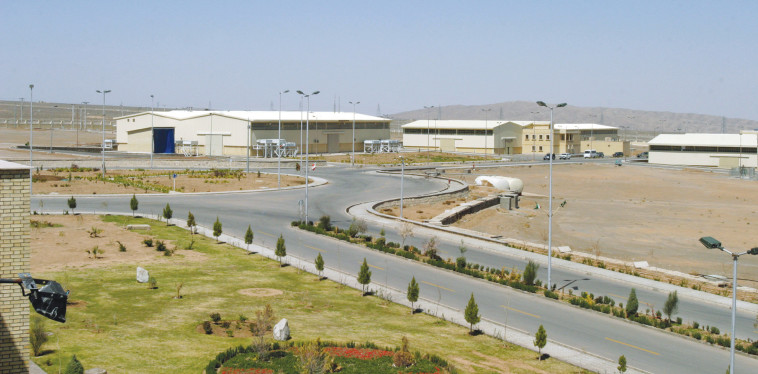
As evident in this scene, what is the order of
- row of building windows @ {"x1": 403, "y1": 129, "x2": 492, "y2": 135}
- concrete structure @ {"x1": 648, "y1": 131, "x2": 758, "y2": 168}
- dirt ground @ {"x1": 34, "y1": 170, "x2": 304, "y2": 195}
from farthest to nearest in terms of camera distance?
1. row of building windows @ {"x1": 403, "y1": 129, "x2": 492, "y2": 135}
2. concrete structure @ {"x1": 648, "y1": 131, "x2": 758, "y2": 168}
3. dirt ground @ {"x1": 34, "y1": 170, "x2": 304, "y2": 195}

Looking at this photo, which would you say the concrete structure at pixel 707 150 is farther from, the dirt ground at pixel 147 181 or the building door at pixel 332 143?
the dirt ground at pixel 147 181

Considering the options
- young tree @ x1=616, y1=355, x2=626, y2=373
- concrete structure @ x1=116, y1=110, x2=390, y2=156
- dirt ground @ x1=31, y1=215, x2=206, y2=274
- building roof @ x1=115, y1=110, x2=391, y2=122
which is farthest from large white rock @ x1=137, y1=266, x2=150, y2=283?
building roof @ x1=115, y1=110, x2=391, y2=122

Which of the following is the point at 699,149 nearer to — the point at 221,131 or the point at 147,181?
the point at 221,131

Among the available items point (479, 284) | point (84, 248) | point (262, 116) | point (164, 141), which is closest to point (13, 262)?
point (84, 248)

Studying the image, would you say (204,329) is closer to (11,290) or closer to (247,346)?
(247,346)

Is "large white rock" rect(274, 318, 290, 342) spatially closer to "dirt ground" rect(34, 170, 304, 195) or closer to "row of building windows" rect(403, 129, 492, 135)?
"dirt ground" rect(34, 170, 304, 195)

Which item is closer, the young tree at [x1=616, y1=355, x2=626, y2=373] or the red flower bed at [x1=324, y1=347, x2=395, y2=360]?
the young tree at [x1=616, y1=355, x2=626, y2=373]

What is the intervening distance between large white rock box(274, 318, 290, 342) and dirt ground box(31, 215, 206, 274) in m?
13.4

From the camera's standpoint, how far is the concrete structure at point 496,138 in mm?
141750

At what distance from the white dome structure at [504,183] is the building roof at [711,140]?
59.1 meters

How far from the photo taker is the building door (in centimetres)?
12444

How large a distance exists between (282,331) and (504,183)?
57257mm

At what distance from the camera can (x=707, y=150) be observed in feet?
398

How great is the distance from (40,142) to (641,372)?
134609mm
